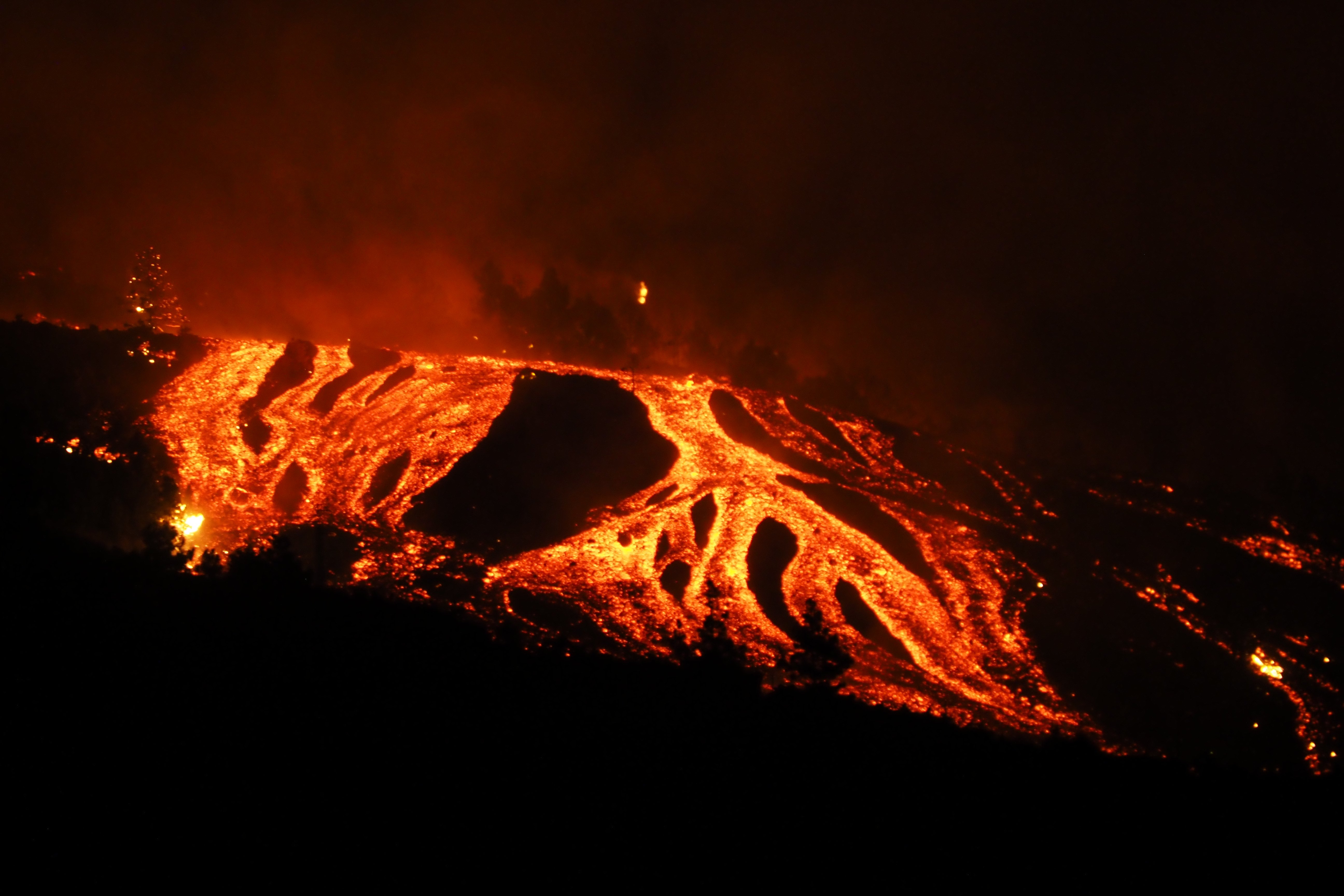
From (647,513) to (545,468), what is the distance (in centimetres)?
655

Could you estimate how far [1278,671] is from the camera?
33.1 m

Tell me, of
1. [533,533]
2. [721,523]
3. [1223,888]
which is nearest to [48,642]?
[1223,888]

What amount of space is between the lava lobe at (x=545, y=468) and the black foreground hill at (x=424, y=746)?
19498mm

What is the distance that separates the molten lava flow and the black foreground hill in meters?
5.32

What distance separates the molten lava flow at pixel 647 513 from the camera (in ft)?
97.2

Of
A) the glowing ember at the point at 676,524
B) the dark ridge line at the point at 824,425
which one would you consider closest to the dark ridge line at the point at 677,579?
the glowing ember at the point at 676,524

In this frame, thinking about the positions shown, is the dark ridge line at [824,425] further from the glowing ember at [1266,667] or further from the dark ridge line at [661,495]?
the glowing ember at [1266,667]

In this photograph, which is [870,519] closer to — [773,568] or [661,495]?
[773,568]

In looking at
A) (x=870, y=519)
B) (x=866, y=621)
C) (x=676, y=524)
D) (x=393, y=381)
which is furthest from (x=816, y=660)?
(x=393, y=381)

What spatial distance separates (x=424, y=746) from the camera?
11469 mm

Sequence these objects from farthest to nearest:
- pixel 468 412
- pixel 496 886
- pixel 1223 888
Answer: pixel 468 412 → pixel 1223 888 → pixel 496 886

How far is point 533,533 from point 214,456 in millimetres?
16735

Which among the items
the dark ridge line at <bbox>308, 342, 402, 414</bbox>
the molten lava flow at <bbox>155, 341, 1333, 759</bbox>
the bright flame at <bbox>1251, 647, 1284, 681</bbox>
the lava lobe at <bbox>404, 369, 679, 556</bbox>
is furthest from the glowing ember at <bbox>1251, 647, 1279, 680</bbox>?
the dark ridge line at <bbox>308, 342, 402, 414</bbox>

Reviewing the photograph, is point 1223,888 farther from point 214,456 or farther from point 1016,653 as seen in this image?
point 214,456
